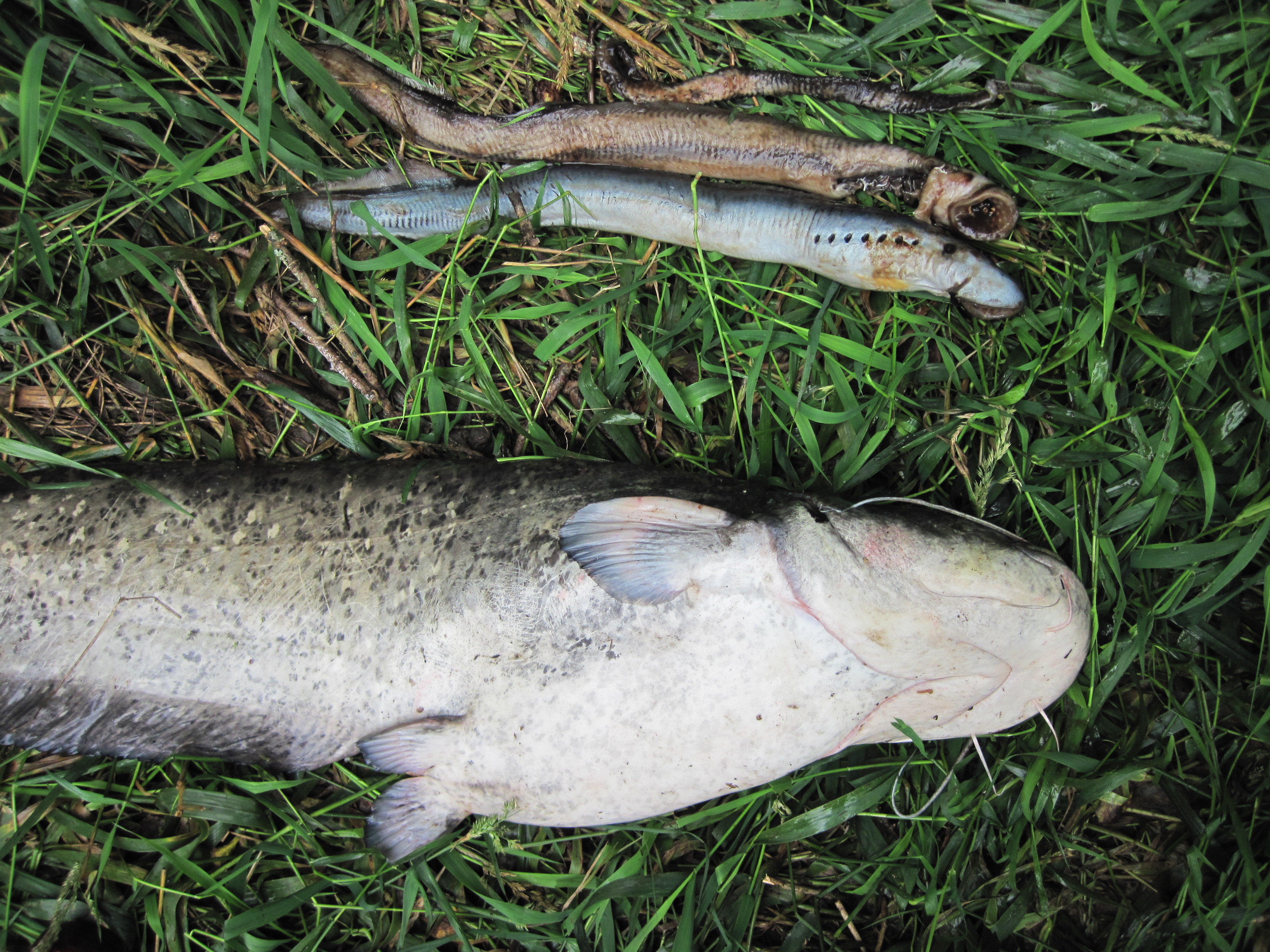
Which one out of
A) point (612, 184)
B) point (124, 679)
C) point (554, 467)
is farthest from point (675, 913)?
point (612, 184)

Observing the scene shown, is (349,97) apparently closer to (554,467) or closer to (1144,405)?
(554,467)

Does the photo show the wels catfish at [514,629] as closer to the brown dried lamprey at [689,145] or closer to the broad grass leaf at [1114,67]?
the brown dried lamprey at [689,145]

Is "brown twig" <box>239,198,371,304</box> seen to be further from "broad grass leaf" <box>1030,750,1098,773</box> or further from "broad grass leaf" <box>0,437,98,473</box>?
"broad grass leaf" <box>1030,750,1098,773</box>

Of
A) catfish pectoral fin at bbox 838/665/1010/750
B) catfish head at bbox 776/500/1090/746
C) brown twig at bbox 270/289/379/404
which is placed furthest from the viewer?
brown twig at bbox 270/289/379/404

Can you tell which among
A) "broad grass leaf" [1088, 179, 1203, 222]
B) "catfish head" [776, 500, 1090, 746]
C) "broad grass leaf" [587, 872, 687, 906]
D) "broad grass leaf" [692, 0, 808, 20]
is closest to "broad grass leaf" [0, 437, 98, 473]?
"broad grass leaf" [587, 872, 687, 906]

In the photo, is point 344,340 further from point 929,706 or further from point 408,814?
point 929,706

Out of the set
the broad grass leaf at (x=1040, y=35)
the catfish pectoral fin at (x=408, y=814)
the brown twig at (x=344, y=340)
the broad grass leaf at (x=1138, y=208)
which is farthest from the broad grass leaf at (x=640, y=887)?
the broad grass leaf at (x=1040, y=35)

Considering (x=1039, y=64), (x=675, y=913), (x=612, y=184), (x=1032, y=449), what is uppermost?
(x=1039, y=64)
